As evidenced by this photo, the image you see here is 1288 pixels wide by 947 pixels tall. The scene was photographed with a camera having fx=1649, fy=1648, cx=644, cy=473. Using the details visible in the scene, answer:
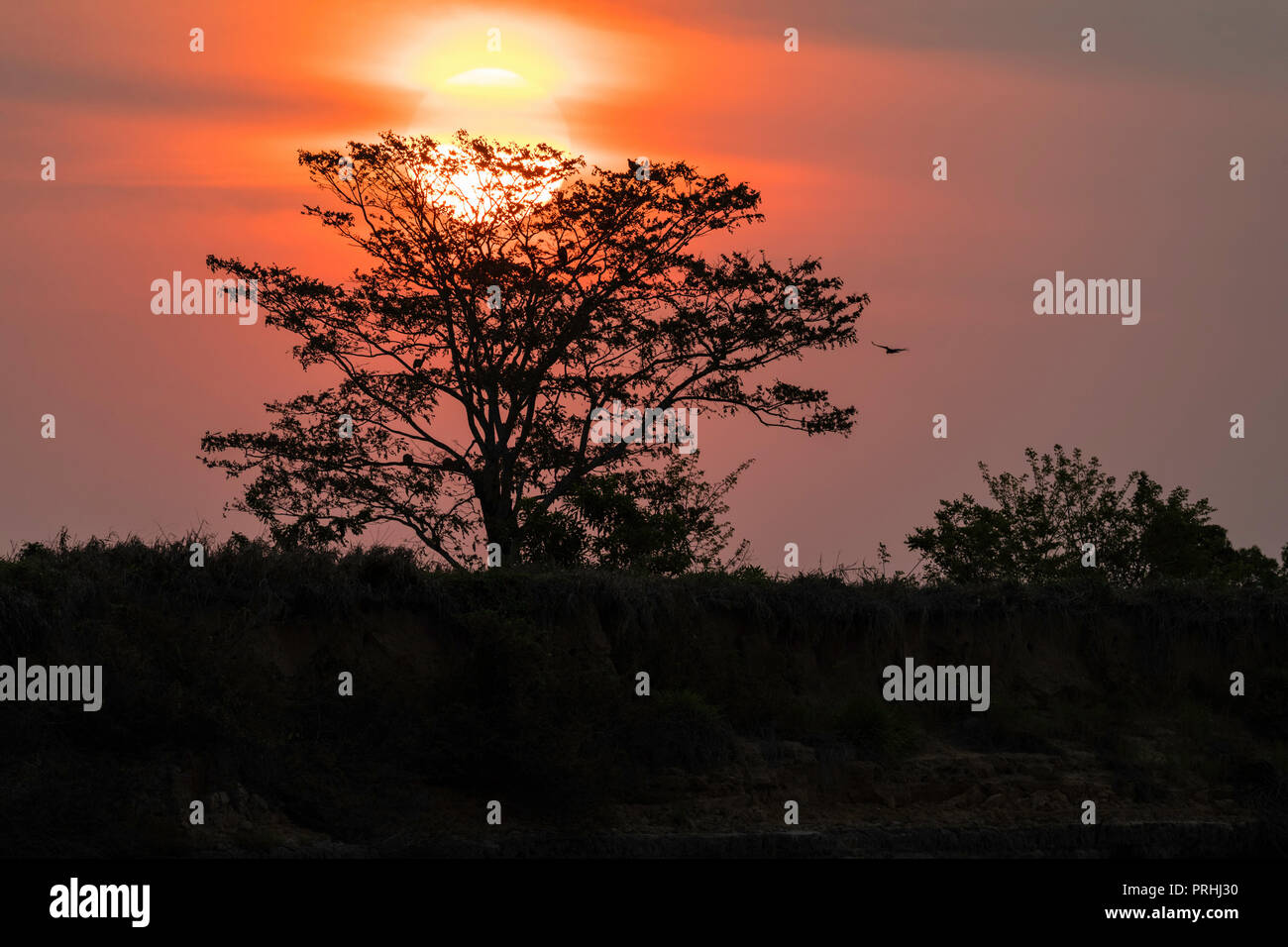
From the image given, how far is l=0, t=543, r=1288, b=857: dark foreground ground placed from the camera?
17688mm

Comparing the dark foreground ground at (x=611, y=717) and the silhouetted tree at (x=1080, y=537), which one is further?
the silhouetted tree at (x=1080, y=537)

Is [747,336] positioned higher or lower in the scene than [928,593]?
higher

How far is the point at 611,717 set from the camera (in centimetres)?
2012

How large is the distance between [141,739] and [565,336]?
19313mm

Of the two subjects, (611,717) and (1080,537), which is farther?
(1080,537)

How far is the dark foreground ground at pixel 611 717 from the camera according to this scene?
17688 mm

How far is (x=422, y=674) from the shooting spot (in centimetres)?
2017

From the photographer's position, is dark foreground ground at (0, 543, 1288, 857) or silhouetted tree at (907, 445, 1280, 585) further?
silhouetted tree at (907, 445, 1280, 585)

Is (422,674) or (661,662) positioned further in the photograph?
(661,662)
